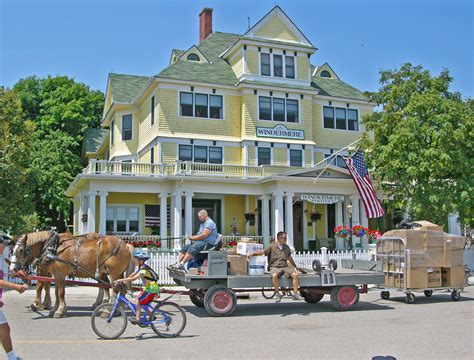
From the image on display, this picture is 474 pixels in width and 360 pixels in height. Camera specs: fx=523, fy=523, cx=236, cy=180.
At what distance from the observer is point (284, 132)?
31500mm

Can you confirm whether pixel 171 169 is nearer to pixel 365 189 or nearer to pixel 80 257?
pixel 365 189

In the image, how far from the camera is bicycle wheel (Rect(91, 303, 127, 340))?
9.40m

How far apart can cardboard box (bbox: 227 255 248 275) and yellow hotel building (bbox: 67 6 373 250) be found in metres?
13.5

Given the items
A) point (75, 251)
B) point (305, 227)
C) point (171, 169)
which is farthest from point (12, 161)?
point (305, 227)

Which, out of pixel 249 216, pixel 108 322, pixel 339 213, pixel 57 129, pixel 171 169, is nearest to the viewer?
pixel 108 322

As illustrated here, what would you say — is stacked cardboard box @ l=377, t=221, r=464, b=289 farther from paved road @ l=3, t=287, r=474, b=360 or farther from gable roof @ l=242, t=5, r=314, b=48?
gable roof @ l=242, t=5, r=314, b=48

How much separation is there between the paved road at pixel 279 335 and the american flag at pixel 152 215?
15.0 meters

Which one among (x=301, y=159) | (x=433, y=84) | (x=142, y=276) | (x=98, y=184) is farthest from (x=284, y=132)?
(x=142, y=276)

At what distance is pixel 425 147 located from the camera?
75.9 feet

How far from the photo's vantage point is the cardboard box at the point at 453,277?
14992 mm

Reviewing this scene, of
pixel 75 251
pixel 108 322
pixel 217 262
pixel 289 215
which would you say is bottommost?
pixel 108 322

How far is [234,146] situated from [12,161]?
12.8m

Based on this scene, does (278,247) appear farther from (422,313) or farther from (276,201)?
(276,201)

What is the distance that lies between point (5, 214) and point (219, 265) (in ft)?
47.1
